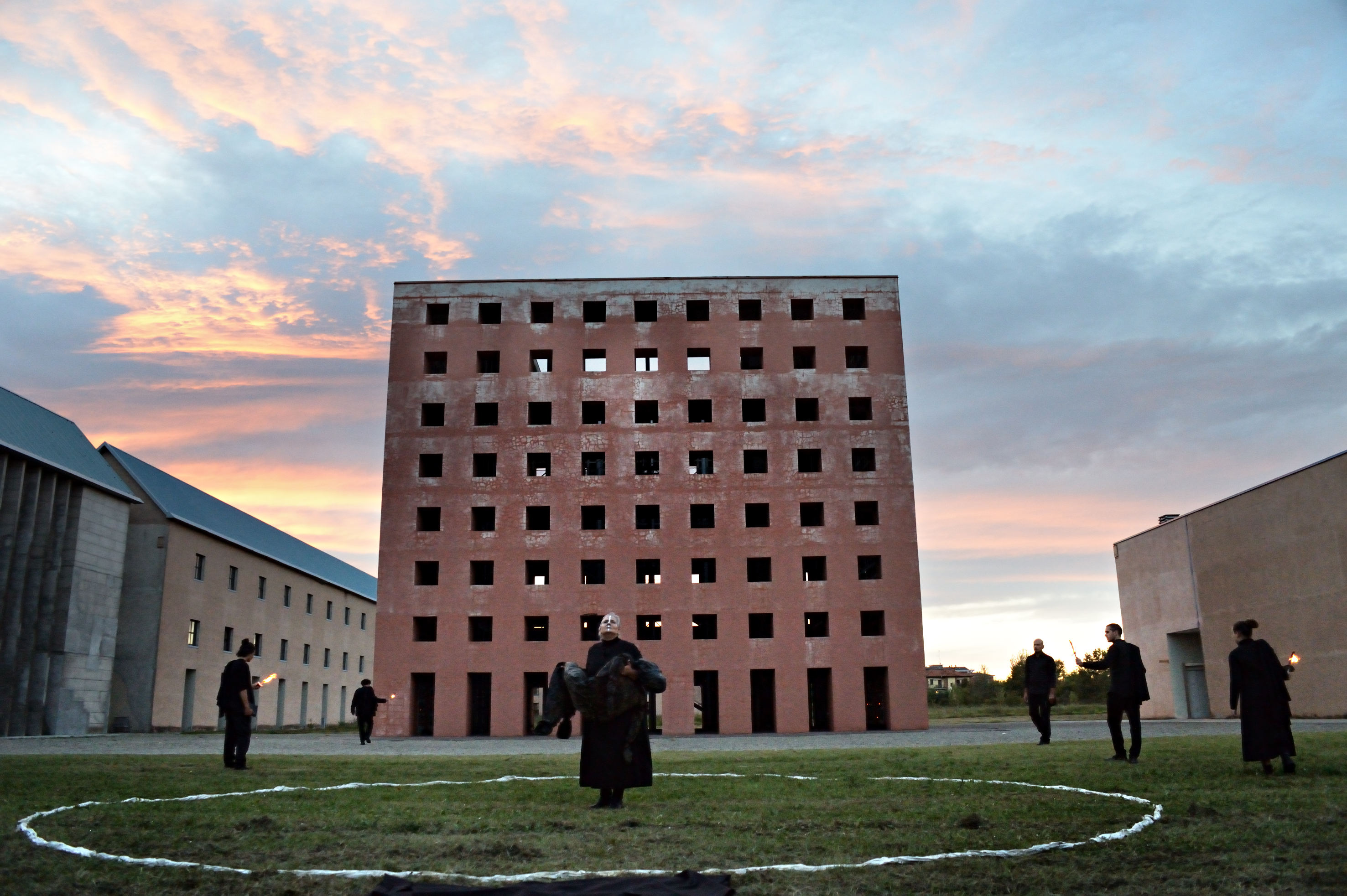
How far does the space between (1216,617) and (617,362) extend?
31328 millimetres

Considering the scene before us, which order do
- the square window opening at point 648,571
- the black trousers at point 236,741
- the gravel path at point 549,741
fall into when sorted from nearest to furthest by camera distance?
the black trousers at point 236,741 < the gravel path at point 549,741 < the square window opening at point 648,571

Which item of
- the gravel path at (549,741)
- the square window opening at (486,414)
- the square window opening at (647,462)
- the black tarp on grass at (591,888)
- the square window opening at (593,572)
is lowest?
the gravel path at (549,741)

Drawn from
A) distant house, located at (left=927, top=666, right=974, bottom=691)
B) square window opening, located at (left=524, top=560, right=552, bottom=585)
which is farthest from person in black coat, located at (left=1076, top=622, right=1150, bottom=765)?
distant house, located at (left=927, top=666, right=974, bottom=691)

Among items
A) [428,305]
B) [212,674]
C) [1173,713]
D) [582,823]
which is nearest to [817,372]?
[428,305]

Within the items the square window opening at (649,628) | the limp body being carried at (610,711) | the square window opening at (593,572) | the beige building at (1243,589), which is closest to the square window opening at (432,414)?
the square window opening at (593,572)

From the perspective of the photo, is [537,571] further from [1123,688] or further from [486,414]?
[1123,688]

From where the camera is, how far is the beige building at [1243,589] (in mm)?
38812

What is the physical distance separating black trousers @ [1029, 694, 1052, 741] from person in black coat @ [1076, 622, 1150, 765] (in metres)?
6.92

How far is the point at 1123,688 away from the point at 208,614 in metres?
50.4

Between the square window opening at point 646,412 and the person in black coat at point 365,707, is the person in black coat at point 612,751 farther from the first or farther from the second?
the square window opening at point 646,412

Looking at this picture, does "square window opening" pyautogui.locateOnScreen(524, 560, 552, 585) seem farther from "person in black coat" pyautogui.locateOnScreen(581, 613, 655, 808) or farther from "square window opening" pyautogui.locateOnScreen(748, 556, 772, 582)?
"person in black coat" pyautogui.locateOnScreen(581, 613, 655, 808)

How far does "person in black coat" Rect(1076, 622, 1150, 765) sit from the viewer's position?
52.3ft

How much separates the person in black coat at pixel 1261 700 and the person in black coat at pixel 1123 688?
2.03 metres

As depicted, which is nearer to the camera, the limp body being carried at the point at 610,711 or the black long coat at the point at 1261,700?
the limp body being carried at the point at 610,711
